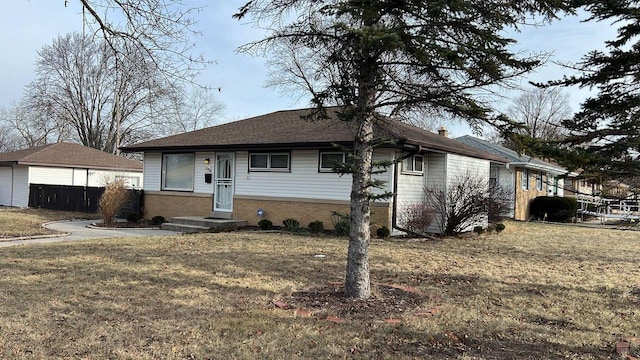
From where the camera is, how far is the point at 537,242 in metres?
12.8

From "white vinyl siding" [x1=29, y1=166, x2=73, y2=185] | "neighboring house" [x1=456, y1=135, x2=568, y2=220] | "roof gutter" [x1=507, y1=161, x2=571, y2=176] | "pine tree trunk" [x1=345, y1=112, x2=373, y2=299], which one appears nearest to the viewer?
"pine tree trunk" [x1=345, y1=112, x2=373, y2=299]

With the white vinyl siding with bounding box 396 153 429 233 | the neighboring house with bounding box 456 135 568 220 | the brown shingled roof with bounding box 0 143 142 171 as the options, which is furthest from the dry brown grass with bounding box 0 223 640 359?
the brown shingled roof with bounding box 0 143 142 171

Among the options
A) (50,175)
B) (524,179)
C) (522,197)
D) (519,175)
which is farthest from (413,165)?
(50,175)

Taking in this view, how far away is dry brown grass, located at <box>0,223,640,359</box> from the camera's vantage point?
4301mm

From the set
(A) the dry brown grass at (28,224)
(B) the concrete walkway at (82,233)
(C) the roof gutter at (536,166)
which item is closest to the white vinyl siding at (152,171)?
(B) the concrete walkway at (82,233)

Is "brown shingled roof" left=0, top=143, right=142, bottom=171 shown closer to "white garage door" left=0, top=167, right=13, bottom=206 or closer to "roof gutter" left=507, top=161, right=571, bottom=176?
"white garage door" left=0, top=167, right=13, bottom=206

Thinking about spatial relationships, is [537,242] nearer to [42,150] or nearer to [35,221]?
[35,221]

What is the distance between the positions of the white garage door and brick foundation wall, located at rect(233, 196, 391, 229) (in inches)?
655

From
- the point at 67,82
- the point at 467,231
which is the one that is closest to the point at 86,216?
the point at 467,231

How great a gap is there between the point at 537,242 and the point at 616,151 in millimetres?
8464

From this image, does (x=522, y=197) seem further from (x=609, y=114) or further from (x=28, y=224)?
(x=28, y=224)

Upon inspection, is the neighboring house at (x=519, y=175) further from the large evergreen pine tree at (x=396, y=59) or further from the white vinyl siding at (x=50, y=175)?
the white vinyl siding at (x=50, y=175)

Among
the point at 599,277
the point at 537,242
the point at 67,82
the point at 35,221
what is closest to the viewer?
the point at 599,277

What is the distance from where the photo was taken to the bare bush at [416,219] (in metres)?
13.4
